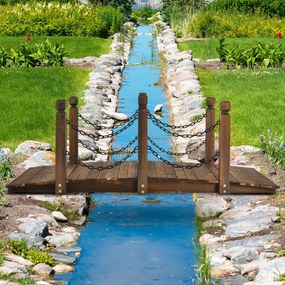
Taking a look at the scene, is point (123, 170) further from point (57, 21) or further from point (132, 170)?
point (57, 21)

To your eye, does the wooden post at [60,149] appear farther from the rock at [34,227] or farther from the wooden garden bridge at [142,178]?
the rock at [34,227]

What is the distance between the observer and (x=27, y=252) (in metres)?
9.06

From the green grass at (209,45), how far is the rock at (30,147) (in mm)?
14295

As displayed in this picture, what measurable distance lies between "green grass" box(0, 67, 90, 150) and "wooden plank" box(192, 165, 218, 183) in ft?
10.4

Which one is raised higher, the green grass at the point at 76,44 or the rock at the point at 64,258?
the green grass at the point at 76,44

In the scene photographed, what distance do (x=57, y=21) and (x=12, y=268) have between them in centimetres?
2668

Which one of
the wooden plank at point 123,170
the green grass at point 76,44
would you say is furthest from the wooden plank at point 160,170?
the green grass at point 76,44

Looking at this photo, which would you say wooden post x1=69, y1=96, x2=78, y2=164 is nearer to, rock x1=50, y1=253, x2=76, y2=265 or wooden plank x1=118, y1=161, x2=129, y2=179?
wooden plank x1=118, y1=161, x2=129, y2=179

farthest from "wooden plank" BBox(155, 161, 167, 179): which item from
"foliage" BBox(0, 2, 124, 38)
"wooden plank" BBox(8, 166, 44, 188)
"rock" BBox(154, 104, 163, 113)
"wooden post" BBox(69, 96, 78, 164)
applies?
"foliage" BBox(0, 2, 124, 38)

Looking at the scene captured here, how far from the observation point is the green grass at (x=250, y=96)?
49.5 feet

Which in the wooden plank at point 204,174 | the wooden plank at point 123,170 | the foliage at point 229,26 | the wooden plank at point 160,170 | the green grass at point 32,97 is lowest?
the wooden plank at point 204,174

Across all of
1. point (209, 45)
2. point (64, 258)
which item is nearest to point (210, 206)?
point (64, 258)

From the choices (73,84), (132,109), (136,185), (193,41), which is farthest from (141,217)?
(193,41)

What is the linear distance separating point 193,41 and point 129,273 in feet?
78.4
